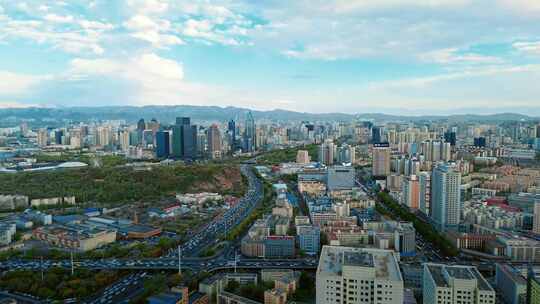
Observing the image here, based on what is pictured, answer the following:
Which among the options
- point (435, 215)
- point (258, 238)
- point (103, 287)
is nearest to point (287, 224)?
point (258, 238)

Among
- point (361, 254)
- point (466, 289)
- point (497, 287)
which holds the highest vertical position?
point (361, 254)

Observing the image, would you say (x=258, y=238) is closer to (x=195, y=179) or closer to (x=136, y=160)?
(x=195, y=179)

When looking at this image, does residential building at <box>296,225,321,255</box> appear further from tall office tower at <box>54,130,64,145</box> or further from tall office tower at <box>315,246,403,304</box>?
tall office tower at <box>54,130,64,145</box>

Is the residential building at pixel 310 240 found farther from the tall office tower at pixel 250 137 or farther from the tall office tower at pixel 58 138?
the tall office tower at pixel 58 138

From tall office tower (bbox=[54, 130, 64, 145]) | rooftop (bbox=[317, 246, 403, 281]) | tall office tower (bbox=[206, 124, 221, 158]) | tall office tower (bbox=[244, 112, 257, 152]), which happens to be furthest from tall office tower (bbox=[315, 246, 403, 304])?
tall office tower (bbox=[54, 130, 64, 145])

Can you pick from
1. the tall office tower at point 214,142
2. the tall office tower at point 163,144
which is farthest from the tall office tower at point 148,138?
the tall office tower at point 214,142

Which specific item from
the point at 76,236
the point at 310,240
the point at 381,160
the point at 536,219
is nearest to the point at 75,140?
the point at 381,160
